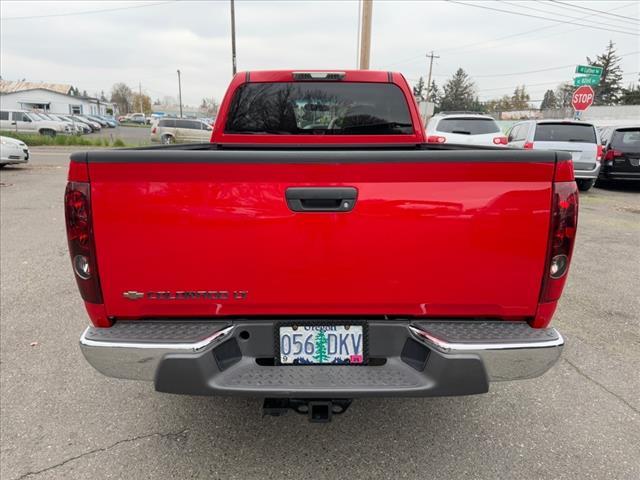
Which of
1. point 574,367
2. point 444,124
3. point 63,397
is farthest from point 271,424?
point 444,124

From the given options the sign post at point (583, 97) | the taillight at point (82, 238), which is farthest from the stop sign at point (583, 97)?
the taillight at point (82, 238)

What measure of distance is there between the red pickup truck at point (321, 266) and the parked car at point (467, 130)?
10616mm

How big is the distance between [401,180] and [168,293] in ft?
3.66

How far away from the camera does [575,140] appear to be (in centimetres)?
1148

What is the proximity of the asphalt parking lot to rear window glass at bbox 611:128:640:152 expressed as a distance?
10802 mm

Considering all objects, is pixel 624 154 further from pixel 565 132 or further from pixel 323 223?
pixel 323 223

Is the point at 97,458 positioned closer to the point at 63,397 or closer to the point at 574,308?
the point at 63,397

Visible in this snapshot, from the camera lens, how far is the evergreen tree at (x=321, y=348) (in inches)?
79.0

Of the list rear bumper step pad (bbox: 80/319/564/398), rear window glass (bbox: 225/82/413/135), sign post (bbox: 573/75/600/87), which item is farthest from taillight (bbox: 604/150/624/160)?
rear bumper step pad (bbox: 80/319/564/398)

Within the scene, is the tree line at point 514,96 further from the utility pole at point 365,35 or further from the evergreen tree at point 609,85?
the utility pole at point 365,35

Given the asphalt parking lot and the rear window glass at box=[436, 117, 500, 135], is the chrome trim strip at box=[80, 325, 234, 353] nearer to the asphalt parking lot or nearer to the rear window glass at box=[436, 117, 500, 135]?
the asphalt parking lot

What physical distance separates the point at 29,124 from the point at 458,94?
80.0 m

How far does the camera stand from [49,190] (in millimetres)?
10742

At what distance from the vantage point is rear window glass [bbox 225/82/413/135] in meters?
3.74
